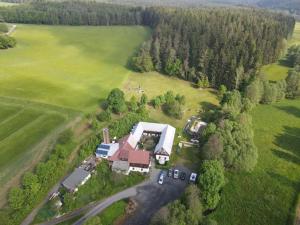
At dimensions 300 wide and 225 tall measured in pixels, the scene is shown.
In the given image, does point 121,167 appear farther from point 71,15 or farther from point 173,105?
point 71,15

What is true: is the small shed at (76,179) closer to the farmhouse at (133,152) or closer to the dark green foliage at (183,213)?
the farmhouse at (133,152)

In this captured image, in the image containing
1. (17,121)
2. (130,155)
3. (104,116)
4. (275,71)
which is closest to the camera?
(130,155)

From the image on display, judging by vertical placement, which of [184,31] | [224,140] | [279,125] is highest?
[184,31]

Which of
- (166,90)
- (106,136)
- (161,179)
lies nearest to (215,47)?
(166,90)

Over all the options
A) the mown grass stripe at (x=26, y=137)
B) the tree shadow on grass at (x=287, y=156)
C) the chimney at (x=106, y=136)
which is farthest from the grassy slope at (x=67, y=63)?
the tree shadow on grass at (x=287, y=156)

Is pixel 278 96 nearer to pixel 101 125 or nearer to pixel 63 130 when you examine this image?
pixel 101 125

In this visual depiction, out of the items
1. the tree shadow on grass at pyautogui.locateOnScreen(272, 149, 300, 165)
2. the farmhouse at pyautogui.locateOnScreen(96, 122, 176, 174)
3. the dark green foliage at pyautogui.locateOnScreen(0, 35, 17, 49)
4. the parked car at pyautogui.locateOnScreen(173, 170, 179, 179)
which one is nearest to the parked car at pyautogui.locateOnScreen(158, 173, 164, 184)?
the parked car at pyautogui.locateOnScreen(173, 170, 179, 179)

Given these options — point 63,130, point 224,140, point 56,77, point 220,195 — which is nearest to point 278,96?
point 224,140
